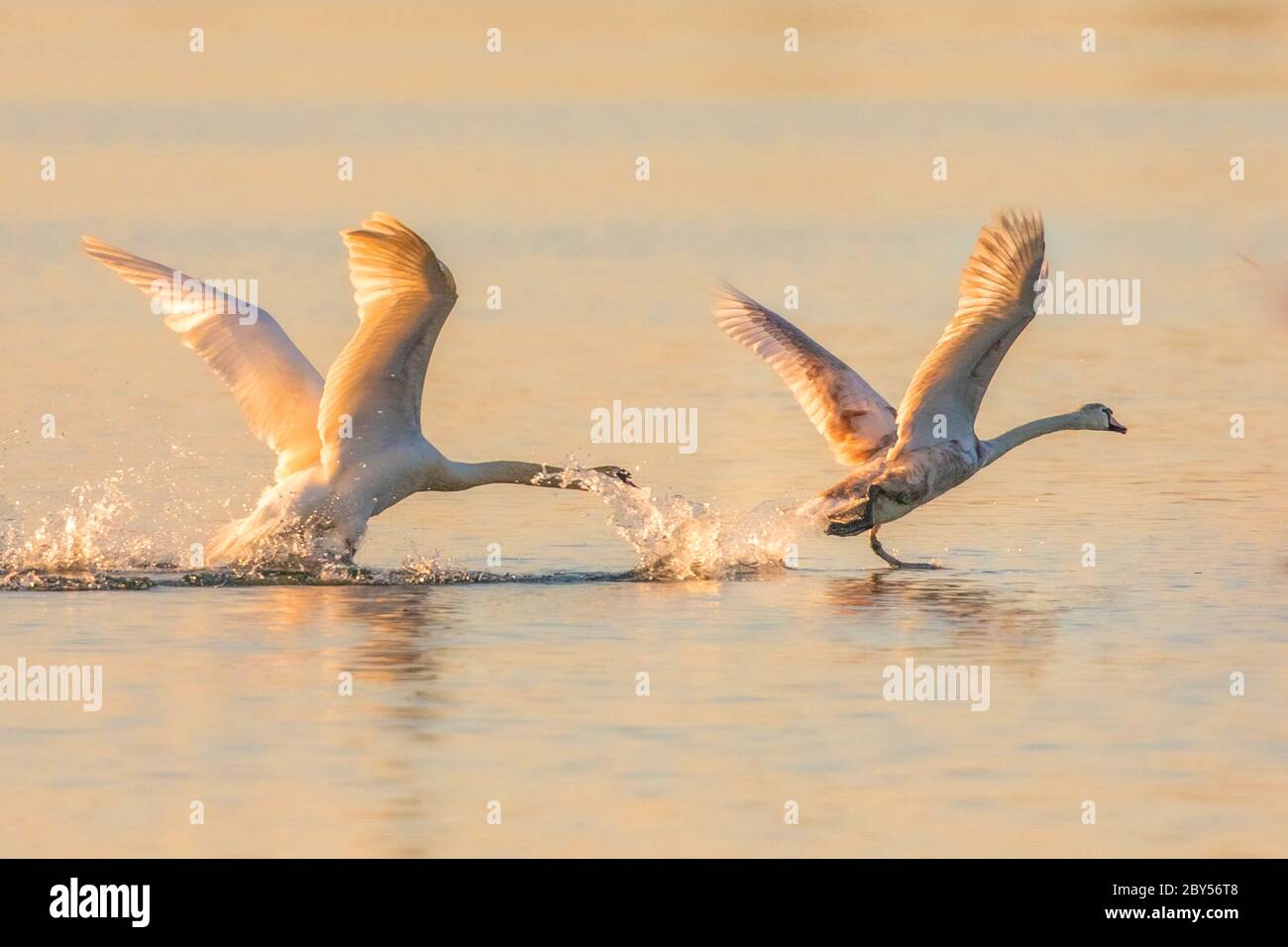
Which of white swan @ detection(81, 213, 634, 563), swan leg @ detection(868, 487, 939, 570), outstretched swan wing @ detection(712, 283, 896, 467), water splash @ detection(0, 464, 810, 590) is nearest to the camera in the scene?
white swan @ detection(81, 213, 634, 563)

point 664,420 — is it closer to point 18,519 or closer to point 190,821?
point 18,519

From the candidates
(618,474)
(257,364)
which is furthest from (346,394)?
(618,474)

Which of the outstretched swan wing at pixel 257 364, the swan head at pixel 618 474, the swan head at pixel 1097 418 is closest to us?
the swan head at pixel 618 474

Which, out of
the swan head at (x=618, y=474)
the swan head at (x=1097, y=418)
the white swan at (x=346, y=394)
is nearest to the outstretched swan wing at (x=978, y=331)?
the swan head at (x=1097, y=418)

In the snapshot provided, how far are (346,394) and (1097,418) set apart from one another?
5.54m

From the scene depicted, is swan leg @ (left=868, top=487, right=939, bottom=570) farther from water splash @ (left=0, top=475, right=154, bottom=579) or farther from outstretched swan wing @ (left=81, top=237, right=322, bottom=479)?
water splash @ (left=0, top=475, right=154, bottom=579)

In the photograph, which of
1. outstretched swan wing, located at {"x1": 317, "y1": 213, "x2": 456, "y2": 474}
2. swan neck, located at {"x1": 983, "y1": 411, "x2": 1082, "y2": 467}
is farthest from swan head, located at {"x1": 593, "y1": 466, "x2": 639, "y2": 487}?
swan neck, located at {"x1": 983, "y1": 411, "x2": 1082, "y2": 467}

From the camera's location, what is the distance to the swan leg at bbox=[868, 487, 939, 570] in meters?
17.8

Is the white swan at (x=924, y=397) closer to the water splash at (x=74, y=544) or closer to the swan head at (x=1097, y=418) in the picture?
the swan head at (x=1097, y=418)

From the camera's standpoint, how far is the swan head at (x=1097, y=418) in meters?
19.5

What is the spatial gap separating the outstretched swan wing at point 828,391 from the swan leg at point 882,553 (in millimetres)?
884

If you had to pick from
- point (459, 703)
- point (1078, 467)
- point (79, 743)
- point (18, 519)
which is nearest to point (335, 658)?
point (459, 703)

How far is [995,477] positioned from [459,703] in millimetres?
8903

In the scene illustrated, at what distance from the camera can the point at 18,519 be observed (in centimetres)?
1859
